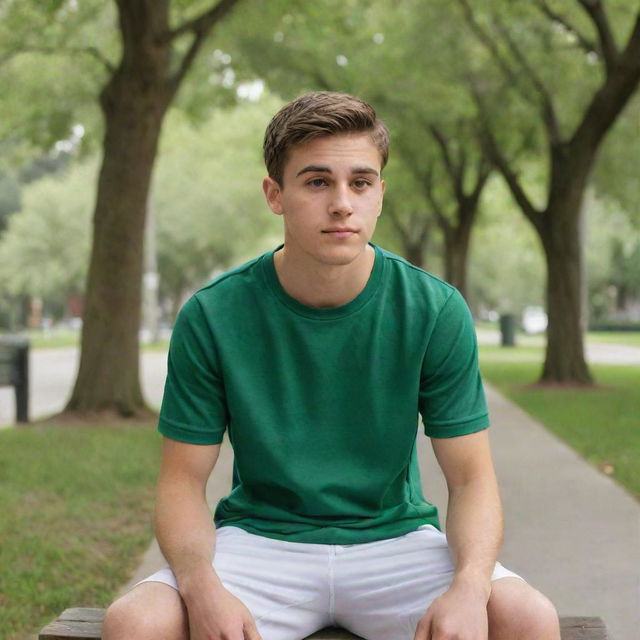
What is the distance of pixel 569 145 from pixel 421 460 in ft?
29.4

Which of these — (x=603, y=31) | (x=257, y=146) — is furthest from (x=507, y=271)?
(x=603, y=31)

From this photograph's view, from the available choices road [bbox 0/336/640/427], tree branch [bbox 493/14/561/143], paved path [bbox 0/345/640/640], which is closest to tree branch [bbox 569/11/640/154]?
tree branch [bbox 493/14/561/143]

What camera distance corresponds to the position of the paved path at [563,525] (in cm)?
495

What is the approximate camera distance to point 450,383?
2.71 meters

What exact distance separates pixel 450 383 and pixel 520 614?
60 centimetres

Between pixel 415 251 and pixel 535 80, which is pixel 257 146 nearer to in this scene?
pixel 415 251

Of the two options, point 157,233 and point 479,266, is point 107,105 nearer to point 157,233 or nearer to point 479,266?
point 157,233

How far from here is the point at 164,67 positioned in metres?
12.0

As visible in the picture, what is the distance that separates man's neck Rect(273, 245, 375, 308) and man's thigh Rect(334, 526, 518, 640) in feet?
2.06

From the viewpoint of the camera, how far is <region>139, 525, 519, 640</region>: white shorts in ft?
8.53

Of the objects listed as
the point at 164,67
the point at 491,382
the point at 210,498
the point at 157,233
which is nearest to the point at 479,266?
the point at 157,233

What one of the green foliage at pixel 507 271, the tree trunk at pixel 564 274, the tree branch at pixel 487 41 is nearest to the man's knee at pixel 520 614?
the tree trunk at pixel 564 274

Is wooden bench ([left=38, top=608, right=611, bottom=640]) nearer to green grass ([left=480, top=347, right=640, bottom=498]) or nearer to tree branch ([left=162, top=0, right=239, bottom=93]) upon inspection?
green grass ([left=480, top=347, right=640, bottom=498])

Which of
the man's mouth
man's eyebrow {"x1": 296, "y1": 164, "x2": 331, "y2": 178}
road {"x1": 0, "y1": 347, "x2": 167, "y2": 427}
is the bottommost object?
road {"x1": 0, "y1": 347, "x2": 167, "y2": 427}
